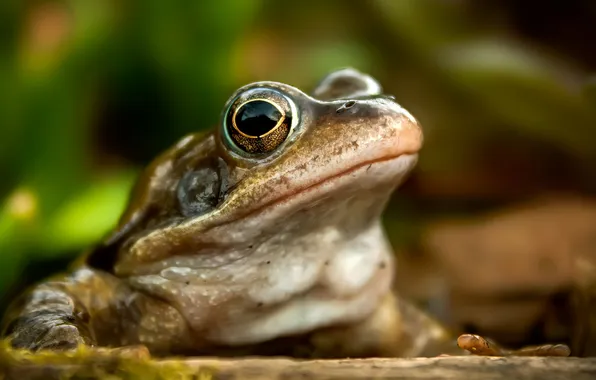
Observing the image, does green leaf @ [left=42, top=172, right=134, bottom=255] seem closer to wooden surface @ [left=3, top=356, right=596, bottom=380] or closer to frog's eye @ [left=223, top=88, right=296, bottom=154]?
frog's eye @ [left=223, top=88, right=296, bottom=154]

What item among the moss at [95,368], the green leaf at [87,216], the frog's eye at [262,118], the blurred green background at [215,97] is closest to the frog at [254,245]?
the frog's eye at [262,118]

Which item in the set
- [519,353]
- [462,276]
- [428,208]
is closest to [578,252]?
[462,276]

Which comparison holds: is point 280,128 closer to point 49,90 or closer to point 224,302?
point 224,302

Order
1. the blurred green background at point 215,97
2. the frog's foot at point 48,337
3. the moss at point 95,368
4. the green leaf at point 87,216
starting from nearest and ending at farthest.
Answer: the moss at point 95,368, the frog's foot at point 48,337, the green leaf at point 87,216, the blurred green background at point 215,97

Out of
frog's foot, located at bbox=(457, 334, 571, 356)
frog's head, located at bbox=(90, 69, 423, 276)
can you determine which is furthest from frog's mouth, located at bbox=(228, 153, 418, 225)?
frog's foot, located at bbox=(457, 334, 571, 356)

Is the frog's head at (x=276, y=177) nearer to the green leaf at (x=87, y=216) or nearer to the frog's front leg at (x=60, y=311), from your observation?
the frog's front leg at (x=60, y=311)

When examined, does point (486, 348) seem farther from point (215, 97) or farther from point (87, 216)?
point (215, 97)

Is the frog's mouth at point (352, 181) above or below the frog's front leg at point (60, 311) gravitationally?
above
